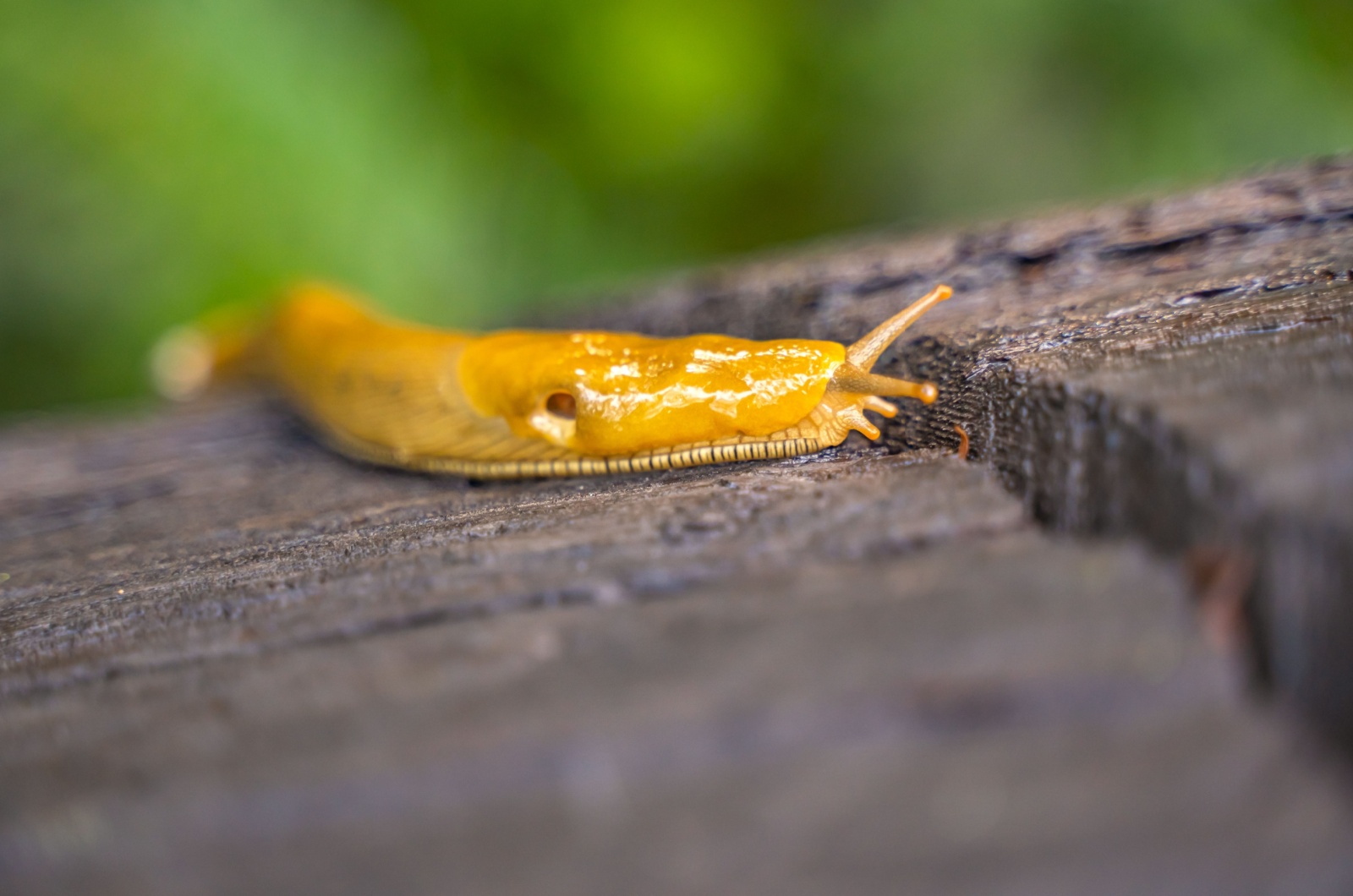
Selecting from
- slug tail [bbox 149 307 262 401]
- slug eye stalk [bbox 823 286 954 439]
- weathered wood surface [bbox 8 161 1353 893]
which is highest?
slug tail [bbox 149 307 262 401]

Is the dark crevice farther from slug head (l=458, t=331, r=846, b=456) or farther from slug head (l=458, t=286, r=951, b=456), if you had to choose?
slug head (l=458, t=331, r=846, b=456)

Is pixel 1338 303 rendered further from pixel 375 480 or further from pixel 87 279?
pixel 87 279

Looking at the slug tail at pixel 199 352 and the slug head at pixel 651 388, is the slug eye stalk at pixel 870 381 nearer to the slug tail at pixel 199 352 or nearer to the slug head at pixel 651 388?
the slug head at pixel 651 388

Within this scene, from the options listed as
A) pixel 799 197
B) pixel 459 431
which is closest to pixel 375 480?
pixel 459 431

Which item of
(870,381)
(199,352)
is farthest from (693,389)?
(199,352)

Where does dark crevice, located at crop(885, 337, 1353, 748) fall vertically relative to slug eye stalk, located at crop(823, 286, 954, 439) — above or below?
below

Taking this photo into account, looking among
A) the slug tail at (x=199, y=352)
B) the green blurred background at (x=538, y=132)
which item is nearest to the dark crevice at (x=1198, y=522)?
the green blurred background at (x=538, y=132)

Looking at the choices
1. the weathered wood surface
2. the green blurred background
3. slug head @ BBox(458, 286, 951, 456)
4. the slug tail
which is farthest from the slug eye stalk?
the slug tail
